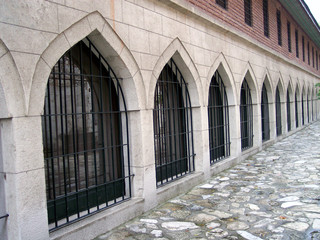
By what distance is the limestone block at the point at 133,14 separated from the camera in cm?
421

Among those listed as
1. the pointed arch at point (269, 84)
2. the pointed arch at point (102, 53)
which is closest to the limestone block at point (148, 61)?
the pointed arch at point (102, 53)

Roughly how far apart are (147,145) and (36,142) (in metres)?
1.80

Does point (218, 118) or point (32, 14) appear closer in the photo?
point (32, 14)

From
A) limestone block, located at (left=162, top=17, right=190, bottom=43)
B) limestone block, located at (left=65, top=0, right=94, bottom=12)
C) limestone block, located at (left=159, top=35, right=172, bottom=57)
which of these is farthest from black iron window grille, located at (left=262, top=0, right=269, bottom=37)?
limestone block, located at (left=65, top=0, right=94, bottom=12)

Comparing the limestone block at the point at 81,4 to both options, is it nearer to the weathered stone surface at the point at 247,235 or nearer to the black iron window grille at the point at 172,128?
the black iron window grille at the point at 172,128

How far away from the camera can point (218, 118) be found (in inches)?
301

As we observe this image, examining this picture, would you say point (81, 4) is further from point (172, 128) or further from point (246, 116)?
point (246, 116)

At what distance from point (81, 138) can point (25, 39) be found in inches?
75.8

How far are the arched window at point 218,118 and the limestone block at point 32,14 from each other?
14.9 ft

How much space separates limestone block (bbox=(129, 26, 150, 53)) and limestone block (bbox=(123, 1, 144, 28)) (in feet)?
0.27

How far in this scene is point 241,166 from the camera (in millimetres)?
7500

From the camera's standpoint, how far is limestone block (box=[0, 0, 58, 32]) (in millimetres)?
2828

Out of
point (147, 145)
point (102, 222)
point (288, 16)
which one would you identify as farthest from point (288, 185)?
point (288, 16)

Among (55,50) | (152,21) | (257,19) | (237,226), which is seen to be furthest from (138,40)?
(257,19)
